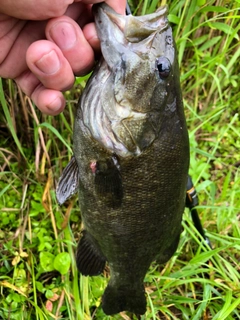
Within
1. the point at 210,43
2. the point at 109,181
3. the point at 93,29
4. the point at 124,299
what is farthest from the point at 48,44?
A: the point at 210,43

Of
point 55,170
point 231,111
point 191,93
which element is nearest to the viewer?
point 55,170

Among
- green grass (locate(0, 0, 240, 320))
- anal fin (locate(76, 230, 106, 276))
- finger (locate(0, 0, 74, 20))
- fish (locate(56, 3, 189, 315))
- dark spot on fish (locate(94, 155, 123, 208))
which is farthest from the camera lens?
green grass (locate(0, 0, 240, 320))

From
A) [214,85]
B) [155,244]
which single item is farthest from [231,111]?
[155,244]

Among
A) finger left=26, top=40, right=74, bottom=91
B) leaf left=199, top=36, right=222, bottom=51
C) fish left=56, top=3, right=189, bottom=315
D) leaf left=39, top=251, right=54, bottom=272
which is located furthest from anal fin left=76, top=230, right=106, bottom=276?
leaf left=199, top=36, right=222, bottom=51

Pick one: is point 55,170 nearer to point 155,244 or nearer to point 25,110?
point 25,110

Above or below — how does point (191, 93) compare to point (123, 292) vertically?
above

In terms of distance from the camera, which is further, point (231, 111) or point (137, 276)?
point (231, 111)

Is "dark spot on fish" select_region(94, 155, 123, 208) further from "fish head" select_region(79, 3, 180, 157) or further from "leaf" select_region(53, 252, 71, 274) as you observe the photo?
"leaf" select_region(53, 252, 71, 274)

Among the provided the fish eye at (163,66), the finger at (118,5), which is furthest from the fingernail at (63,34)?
the fish eye at (163,66)

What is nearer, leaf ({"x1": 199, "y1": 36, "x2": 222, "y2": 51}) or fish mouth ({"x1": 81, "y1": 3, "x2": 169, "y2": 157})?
fish mouth ({"x1": 81, "y1": 3, "x2": 169, "y2": 157})
